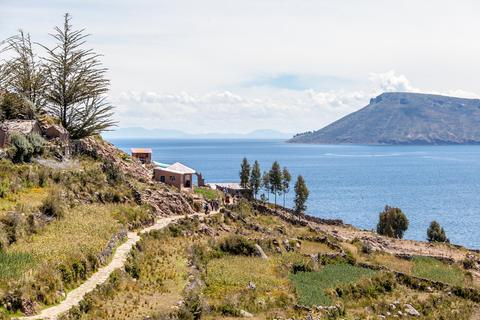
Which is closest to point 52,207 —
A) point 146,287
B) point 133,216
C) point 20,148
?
point 133,216

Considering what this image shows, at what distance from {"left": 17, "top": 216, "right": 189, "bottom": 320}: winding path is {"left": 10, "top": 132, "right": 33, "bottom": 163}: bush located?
13451 mm

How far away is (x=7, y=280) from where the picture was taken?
24547mm

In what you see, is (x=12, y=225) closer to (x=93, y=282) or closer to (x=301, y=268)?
(x=93, y=282)

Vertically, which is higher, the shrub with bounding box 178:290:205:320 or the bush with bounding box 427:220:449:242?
the shrub with bounding box 178:290:205:320

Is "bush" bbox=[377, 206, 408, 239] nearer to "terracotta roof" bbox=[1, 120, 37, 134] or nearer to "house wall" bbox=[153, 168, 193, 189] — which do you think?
"house wall" bbox=[153, 168, 193, 189]

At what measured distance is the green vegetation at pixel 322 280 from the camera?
34.9m

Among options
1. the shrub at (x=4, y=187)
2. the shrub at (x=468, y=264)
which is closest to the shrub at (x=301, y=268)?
the shrub at (x=468, y=264)

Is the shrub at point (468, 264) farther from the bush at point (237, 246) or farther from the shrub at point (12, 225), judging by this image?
the shrub at point (12, 225)

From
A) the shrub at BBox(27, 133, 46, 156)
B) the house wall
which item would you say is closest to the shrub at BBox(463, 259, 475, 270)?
the house wall

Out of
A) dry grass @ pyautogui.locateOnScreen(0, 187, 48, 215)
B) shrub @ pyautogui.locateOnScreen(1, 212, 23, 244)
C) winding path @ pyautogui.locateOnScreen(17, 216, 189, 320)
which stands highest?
dry grass @ pyautogui.locateOnScreen(0, 187, 48, 215)

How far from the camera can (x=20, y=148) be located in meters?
45.7

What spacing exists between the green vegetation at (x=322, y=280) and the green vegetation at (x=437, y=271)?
20.8 feet

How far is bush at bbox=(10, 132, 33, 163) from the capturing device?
45500mm

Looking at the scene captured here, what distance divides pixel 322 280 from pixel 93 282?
19147 millimetres
